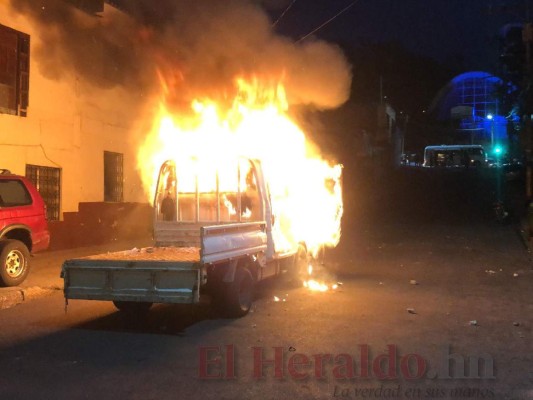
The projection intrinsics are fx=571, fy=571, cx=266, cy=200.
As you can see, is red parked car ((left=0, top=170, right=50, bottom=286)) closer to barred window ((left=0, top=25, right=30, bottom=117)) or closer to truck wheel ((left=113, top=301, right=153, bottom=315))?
truck wheel ((left=113, top=301, right=153, bottom=315))

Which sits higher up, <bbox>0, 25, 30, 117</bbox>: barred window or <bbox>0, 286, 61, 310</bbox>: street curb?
<bbox>0, 25, 30, 117</bbox>: barred window

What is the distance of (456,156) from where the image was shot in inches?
1444

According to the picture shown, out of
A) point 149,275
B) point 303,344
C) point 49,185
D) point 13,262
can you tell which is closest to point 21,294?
point 13,262

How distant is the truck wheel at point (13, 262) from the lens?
28.8 feet

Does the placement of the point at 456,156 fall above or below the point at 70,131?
above

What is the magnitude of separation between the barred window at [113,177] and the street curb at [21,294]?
701cm

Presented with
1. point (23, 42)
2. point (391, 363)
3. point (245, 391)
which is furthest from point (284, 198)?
point (23, 42)

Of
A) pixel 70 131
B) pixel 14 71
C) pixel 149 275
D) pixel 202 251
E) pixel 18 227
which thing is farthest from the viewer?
pixel 70 131

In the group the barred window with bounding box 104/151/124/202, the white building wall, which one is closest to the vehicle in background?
the barred window with bounding box 104/151/124/202

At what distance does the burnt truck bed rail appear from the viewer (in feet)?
20.2

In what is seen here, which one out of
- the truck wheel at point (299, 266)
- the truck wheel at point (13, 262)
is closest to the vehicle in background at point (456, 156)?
the truck wheel at point (299, 266)

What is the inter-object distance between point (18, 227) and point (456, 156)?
105 ft

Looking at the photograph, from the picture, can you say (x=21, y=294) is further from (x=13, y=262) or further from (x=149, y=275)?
(x=149, y=275)

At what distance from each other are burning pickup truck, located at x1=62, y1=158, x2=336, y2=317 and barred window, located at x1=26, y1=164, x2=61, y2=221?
5.90 meters
